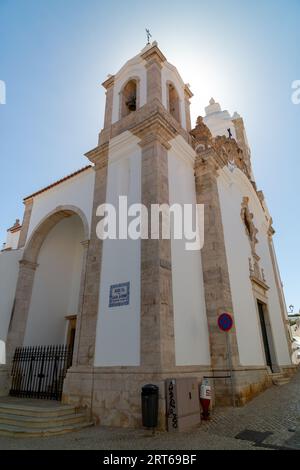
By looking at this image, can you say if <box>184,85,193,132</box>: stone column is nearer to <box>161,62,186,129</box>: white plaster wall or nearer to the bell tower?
<box>161,62,186,129</box>: white plaster wall

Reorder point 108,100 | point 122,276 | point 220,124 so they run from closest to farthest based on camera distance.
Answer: point 122,276 → point 108,100 → point 220,124

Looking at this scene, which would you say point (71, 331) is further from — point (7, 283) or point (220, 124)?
point (220, 124)

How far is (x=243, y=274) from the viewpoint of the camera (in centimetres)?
1024

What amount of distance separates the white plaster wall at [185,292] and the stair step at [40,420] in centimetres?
233

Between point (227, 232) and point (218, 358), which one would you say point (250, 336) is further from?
point (227, 232)

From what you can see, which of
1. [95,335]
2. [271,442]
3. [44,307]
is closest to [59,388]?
[44,307]

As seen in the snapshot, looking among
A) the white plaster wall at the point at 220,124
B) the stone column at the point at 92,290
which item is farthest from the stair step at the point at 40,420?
the white plaster wall at the point at 220,124

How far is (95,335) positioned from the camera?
6.95 m

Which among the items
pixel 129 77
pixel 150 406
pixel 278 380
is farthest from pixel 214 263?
pixel 129 77

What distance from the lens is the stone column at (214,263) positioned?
7391 mm

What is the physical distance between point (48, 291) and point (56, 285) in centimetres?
43

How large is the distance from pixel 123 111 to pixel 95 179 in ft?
10.7

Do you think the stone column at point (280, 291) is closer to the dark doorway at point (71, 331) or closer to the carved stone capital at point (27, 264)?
the dark doorway at point (71, 331)
